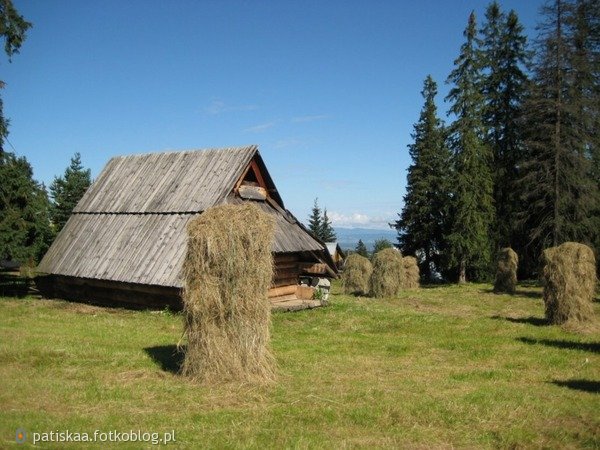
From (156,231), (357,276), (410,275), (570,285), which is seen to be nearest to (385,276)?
(357,276)

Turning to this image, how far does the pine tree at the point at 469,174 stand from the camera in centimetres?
3653

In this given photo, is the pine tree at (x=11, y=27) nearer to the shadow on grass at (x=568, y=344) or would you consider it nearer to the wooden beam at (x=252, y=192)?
the wooden beam at (x=252, y=192)

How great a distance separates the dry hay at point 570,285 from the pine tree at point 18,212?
21555 millimetres

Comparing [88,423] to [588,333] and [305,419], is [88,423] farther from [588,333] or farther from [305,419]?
[588,333]

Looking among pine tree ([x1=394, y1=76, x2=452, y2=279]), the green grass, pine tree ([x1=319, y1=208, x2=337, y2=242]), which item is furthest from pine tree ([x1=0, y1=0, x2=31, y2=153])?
pine tree ([x1=319, y1=208, x2=337, y2=242])

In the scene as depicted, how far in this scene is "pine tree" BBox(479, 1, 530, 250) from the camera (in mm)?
41188

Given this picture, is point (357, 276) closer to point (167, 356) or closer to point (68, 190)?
point (167, 356)

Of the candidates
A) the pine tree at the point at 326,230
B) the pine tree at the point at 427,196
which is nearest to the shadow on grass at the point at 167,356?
the pine tree at the point at 427,196

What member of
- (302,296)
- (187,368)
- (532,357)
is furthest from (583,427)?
(302,296)

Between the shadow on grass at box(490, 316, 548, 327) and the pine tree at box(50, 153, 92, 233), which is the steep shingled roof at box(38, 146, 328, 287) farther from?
the pine tree at box(50, 153, 92, 233)

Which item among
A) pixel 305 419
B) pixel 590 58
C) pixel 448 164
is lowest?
pixel 305 419

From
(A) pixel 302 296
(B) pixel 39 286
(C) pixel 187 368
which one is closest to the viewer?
(C) pixel 187 368

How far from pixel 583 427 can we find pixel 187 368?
248 inches

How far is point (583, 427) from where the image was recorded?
6645 mm
